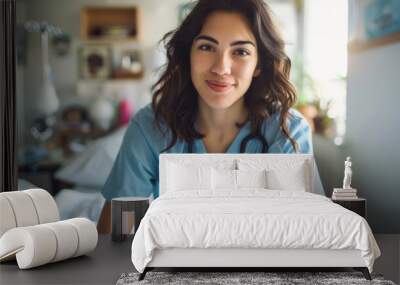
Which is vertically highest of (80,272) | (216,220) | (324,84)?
(324,84)

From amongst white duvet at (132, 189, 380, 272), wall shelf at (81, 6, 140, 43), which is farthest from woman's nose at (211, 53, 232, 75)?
white duvet at (132, 189, 380, 272)

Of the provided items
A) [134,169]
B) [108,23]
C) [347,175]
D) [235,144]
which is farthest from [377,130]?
[108,23]

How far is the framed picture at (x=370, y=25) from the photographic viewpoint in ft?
20.3

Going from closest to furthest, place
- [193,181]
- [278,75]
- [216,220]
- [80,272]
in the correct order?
[216,220], [80,272], [193,181], [278,75]

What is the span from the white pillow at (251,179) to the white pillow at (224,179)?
0.14ft

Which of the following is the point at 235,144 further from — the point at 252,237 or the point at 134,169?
the point at 252,237

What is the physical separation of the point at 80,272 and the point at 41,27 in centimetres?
266

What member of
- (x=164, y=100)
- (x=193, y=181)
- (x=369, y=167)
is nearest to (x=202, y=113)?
(x=164, y=100)

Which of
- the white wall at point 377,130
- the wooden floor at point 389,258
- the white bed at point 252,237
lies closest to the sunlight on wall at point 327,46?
the white wall at point 377,130

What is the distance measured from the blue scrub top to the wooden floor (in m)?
1.09

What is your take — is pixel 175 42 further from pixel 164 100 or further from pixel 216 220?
pixel 216 220

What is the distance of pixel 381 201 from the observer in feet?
21.1

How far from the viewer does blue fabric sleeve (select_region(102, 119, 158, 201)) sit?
6262 millimetres

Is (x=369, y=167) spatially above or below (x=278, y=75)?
below
